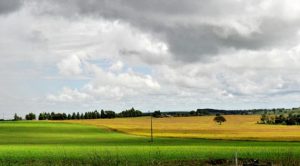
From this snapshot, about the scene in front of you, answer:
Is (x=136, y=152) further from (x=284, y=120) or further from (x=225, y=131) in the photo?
(x=284, y=120)

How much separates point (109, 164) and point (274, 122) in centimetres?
14646

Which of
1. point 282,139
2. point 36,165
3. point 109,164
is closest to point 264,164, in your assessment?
point 109,164

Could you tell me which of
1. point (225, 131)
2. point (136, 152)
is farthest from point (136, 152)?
point (225, 131)

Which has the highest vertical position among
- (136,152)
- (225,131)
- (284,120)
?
(284,120)

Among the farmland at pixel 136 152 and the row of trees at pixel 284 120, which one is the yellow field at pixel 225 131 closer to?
the farmland at pixel 136 152

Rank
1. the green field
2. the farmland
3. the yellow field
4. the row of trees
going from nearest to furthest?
the farmland
the green field
the yellow field
the row of trees

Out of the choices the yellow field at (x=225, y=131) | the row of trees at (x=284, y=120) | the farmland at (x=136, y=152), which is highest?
the row of trees at (x=284, y=120)

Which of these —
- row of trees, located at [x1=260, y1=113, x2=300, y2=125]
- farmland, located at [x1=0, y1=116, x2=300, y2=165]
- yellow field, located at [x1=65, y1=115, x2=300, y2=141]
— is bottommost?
farmland, located at [x1=0, y1=116, x2=300, y2=165]

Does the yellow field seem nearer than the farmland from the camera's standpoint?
No

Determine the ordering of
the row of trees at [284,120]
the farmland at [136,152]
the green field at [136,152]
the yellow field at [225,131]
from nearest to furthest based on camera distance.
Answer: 1. the farmland at [136,152]
2. the green field at [136,152]
3. the yellow field at [225,131]
4. the row of trees at [284,120]

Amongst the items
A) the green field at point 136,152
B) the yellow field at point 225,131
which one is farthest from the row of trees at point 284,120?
the green field at point 136,152

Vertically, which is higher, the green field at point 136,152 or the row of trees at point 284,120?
the row of trees at point 284,120

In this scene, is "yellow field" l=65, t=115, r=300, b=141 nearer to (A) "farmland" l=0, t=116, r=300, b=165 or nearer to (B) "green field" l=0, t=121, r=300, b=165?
(A) "farmland" l=0, t=116, r=300, b=165

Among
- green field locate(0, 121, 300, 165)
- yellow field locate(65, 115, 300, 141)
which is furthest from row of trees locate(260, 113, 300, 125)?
green field locate(0, 121, 300, 165)
